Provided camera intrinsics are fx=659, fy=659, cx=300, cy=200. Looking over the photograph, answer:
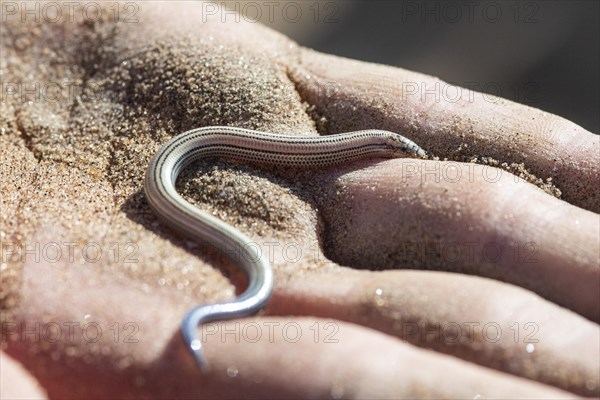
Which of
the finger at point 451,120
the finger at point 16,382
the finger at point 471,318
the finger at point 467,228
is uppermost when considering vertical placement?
the finger at point 451,120

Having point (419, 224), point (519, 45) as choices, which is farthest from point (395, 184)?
point (519, 45)

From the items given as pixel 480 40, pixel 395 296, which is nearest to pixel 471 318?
pixel 395 296

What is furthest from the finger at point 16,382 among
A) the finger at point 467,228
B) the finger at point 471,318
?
the finger at point 467,228

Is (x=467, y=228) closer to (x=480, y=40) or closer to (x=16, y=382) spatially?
(x=16, y=382)

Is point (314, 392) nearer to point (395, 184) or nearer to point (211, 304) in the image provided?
point (211, 304)

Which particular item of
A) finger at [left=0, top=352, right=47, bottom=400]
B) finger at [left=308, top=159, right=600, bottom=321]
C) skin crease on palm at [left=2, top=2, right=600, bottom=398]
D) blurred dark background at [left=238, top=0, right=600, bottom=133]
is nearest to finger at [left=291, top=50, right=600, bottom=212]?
skin crease on palm at [left=2, top=2, right=600, bottom=398]

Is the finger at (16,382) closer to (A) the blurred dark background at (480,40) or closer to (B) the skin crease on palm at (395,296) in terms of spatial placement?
(B) the skin crease on palm at (395,296)
